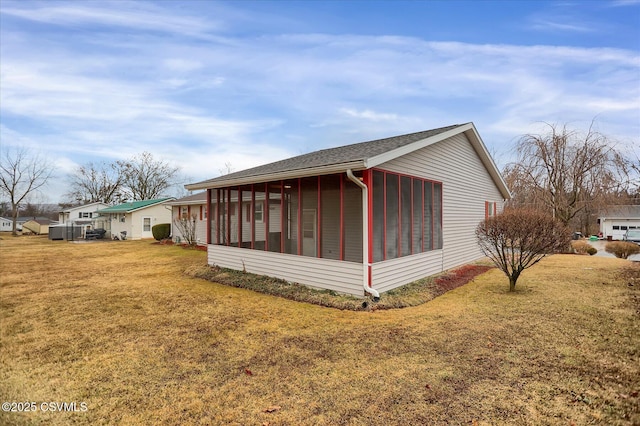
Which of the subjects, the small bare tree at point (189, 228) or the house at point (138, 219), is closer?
the small bare tree at point (189, 228)

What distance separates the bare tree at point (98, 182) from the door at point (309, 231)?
1542 inches

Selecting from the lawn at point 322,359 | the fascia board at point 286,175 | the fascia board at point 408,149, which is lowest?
the lawn at point 322,359

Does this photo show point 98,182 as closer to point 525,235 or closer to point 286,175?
point 286,175

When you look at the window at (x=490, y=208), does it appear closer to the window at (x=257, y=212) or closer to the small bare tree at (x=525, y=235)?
the small bare tree at (x=525, y=235)

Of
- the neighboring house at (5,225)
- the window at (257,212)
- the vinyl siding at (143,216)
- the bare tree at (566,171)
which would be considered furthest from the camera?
the neighboring house at (5,225)

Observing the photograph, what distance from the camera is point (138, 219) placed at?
82.5ft

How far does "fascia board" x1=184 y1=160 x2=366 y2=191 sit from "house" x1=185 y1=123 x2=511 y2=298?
0.09 ft

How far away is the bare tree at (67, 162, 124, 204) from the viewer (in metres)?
40.3

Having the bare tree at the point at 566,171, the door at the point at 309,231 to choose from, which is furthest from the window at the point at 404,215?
the bare tree at the point at 566,171

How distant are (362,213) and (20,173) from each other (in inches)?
1758

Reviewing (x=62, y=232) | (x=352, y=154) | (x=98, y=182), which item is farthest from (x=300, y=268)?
(x=98, y=182)

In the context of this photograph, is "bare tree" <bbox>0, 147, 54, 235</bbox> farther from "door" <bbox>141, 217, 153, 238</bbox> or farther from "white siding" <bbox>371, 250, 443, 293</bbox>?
"white siding" <bbox>371, 250, 443, 293</bbox>

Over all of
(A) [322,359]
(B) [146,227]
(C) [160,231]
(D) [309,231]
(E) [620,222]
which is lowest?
(A) [322,359]

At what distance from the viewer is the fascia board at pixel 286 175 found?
635cm
